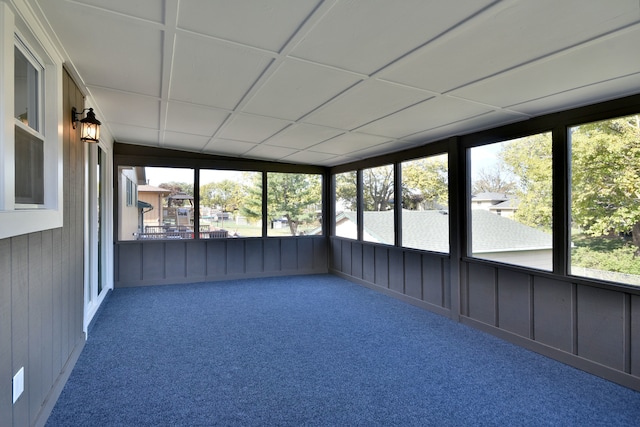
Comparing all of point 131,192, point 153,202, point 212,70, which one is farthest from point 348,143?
point 131,192

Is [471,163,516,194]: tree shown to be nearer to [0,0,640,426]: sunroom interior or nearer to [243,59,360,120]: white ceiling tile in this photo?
[0,0,640,426]: sunroom interior

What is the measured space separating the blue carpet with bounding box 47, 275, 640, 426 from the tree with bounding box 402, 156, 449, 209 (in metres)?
1.56

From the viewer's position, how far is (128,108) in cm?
362

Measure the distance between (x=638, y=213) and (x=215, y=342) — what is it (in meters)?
3.87

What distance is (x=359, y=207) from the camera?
626 centimetres

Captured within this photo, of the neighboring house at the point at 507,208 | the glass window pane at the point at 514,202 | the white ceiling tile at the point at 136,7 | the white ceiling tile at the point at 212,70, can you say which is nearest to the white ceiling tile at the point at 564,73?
the glass window pane at the point at 514,202

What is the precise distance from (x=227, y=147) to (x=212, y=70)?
3108mm

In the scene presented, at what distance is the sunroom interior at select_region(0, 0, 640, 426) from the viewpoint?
5.81 feet

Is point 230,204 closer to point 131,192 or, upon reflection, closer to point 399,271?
point 131,192

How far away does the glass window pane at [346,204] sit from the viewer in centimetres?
640

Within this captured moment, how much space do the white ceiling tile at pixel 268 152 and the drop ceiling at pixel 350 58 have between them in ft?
5.09

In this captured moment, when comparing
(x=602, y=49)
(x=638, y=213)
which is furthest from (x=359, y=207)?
(x=602, y=49)

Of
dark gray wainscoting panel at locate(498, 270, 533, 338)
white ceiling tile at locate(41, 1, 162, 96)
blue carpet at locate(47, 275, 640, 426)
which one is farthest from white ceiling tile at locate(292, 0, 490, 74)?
dark gray wainscoting panel at locate(498, 270, 533, 338)

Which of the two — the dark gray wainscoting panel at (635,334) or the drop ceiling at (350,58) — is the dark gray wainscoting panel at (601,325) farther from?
the drop ceiling at (350,58)
